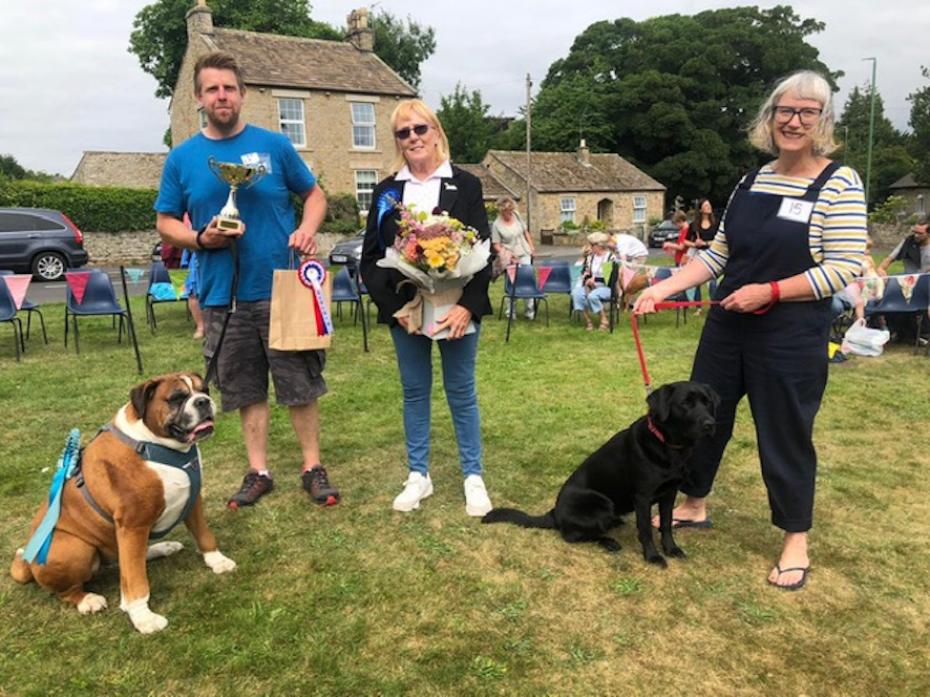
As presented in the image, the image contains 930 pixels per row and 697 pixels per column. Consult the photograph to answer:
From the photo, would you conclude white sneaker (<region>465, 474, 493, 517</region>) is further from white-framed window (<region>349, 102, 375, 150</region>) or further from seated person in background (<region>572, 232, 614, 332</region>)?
white-framed window (<region>349, 102, 375, 150</region>)

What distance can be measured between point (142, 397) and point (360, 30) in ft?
98.3

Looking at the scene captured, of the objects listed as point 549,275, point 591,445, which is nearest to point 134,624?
point 591,445

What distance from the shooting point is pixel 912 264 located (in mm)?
8328

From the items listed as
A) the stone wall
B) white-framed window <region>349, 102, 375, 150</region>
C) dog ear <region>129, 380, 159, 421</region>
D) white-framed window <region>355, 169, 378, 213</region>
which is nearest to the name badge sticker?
dog ear <region>129, 380, 159, 421</region>

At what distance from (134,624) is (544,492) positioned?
7.18ft

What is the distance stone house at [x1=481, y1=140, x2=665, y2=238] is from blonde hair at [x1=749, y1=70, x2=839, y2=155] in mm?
29738

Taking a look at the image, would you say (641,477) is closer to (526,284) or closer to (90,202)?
(526,284)

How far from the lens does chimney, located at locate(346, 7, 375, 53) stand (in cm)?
2855

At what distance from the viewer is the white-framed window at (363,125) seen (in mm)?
27203

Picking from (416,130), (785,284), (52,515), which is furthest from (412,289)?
(52,515)

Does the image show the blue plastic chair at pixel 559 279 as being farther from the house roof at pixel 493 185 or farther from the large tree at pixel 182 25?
the large tree at pixel 182 25

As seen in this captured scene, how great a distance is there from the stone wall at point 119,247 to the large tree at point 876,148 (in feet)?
101

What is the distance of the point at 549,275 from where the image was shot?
1007 cm

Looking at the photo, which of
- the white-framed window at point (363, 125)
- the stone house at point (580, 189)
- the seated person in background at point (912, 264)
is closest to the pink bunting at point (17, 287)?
the seated person in background at point (912, 264)
